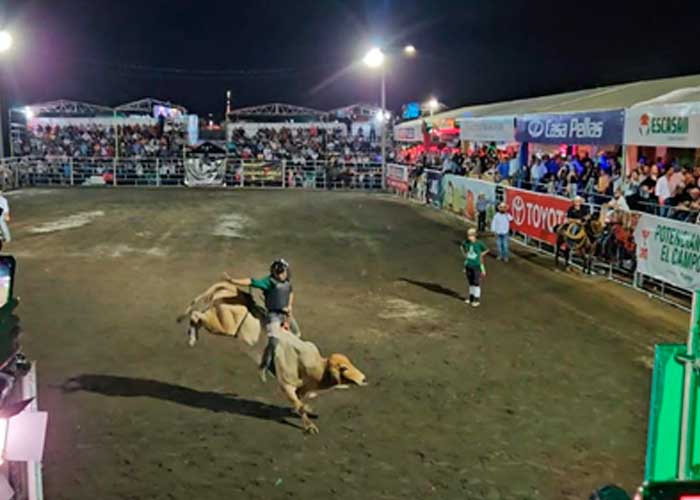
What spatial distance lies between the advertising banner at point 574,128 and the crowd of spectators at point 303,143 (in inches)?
903

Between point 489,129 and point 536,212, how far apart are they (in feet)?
20.6

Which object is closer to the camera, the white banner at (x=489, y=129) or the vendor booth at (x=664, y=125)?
the vendor booth at (x=664, y=125)

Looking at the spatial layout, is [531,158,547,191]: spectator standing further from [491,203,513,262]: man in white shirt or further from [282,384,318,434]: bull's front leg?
[282,384,318,434]: bull's front leg

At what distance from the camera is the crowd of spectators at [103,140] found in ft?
147

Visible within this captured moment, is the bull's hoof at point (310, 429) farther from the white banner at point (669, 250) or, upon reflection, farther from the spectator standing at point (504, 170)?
the spectator standing at point (504, 170)

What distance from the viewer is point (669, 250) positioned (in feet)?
46.2

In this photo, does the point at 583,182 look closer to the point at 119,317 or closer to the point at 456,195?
the point at 456,195

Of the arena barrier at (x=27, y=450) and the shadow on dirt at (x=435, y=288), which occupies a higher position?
the arena barrier at (x=27, y=450)

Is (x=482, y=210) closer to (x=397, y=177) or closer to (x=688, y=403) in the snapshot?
(x=397, y=177)

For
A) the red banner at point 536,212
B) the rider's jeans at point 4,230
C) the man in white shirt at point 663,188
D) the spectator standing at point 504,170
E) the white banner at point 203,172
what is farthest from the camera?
the white banner at point 203,172

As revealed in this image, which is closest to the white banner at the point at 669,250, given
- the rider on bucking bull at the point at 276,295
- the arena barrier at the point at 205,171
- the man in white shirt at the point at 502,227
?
the man in white shirt at the point at 502,227

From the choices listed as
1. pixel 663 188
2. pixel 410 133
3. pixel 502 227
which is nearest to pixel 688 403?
pixel 663 188

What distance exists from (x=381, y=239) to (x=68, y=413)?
45.7 ft

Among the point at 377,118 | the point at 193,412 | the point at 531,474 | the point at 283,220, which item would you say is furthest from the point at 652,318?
the point at 377,118
